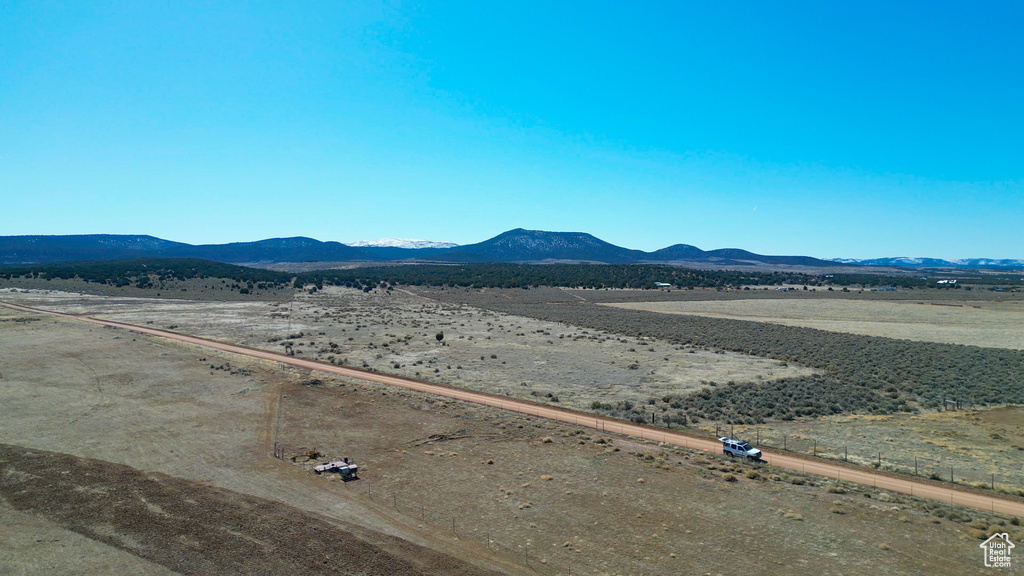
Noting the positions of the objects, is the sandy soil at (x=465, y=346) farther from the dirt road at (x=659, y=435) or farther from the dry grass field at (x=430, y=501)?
the dry grass field at (x=430, y=501)

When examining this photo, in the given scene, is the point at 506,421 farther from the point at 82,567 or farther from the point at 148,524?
the point at 82,567

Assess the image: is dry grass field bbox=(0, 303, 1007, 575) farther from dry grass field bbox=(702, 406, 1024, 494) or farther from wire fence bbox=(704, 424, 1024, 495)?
dry grass field bbox=(702, 406, 1024, 494)

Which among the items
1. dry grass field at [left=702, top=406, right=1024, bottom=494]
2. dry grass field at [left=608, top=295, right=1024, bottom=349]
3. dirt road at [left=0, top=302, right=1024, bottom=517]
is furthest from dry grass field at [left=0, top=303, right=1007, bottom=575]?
dry grass field at [left=608, top=295, right=1024, bottom=349]

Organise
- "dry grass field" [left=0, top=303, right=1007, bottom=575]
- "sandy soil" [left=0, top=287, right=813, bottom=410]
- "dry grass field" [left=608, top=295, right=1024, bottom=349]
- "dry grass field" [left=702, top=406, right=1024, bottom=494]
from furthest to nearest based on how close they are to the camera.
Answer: "dry grass field" [left=608, top=295, right=1024, bottom=349], "sandy soil" [left=0, top=287, right=813, bottom=410], "dry grass field" [left=702, top=406, right=1024, bottom=494], "dry grass field" [left=0, top=303, right=1007, bottom=575]

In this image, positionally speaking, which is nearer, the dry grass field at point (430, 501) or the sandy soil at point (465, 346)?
the dry grass field at point (430, 501)

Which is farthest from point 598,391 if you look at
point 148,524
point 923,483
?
point 148,524

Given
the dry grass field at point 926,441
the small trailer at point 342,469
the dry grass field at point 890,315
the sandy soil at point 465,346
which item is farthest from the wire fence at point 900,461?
the dry grass field at point 890,315
